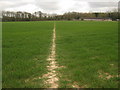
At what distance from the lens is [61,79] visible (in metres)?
5.14

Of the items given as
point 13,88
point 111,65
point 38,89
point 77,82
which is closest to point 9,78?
point 13,88

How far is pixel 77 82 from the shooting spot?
489cm

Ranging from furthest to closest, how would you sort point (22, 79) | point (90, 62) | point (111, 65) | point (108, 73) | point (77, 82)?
point (90, 62) < point (111, 65) < point (108, 73) < point (22, 79) < point (77, 82)

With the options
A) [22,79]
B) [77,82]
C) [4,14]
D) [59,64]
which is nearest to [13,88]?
[22,79]

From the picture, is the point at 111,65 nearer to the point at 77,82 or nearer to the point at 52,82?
the point at 77,82

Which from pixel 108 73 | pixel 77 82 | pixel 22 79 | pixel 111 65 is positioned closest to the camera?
pixel 77 82

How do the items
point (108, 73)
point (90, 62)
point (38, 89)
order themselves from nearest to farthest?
point (38, 89) < point (108, 73) < point (90, 62)

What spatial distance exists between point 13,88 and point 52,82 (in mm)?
1125

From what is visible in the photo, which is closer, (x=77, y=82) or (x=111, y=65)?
(x=77, y=82)

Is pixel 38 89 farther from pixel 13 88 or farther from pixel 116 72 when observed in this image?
pixel 116 72

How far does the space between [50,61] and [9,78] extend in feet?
7.99

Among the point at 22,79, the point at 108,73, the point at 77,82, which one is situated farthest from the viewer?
the point at 108,73

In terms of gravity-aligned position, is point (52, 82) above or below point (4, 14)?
below

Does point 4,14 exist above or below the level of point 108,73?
above
